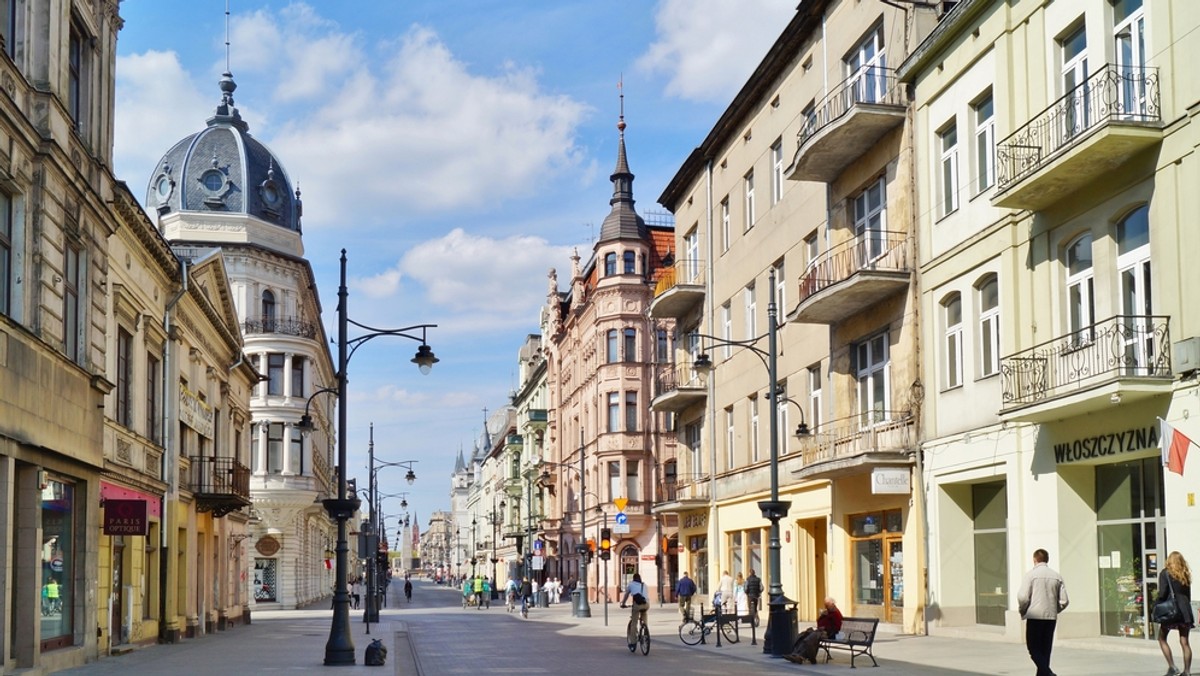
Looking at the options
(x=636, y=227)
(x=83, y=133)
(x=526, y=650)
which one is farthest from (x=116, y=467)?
(x=636, y=227)

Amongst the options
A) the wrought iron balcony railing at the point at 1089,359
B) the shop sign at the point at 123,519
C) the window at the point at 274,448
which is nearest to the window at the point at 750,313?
the wrought iron balcony railing at the point at 1089,359

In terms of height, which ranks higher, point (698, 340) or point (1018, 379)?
point (698, 340)

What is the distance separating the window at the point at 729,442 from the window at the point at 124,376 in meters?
18.1

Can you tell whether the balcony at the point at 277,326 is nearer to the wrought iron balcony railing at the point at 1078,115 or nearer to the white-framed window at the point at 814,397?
the white-framed window at the point at 814,397

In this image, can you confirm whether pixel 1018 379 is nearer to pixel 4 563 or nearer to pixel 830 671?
pixel 830 671

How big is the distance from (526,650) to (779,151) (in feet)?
50.8

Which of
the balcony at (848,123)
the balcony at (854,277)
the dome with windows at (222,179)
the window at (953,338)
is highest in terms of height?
the dome with windows at (222,179)

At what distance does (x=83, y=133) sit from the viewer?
23.2 m

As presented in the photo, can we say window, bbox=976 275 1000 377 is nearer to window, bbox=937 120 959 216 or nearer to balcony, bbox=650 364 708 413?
window, bbox=937 120 959 216

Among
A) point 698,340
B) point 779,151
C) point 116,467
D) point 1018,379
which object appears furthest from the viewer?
point 698,340

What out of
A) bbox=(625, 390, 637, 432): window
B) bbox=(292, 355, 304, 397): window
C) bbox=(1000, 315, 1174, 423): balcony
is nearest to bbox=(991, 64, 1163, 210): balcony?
bbox=(1000, 315, 1174, 423): balcony

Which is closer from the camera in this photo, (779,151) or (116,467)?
(116,467)

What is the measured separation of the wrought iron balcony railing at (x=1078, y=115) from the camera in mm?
18922

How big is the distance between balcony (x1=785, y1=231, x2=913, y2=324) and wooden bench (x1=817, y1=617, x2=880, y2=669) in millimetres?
8110
